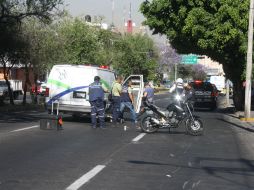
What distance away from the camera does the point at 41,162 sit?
11.2 meters

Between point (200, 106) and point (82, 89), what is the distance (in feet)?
63.0

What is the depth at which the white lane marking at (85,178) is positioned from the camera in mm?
8859

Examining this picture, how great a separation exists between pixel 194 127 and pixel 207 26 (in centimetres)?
1371

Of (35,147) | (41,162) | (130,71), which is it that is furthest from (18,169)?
(130,71)

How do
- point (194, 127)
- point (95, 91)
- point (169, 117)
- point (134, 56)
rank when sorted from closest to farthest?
point (194, 127) → point (169, 117) → point (95, 91) → point (134, 56)

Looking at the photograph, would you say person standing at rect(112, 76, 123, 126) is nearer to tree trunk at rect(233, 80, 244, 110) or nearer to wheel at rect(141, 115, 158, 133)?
wheel at rect(141, 115, 158, 133)

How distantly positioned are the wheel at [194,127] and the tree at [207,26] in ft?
41.5

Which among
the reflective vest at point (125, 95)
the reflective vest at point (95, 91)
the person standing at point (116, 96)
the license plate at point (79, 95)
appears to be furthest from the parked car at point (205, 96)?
the reflective vest at point (95, 91)

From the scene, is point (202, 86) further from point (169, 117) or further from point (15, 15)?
point (169, 117)

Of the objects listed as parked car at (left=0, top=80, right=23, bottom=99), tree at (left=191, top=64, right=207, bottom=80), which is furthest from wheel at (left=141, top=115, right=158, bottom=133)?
tree at (left=191, top=64, right=207, bottom=80)

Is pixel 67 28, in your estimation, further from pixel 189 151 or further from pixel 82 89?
pixel 189 151

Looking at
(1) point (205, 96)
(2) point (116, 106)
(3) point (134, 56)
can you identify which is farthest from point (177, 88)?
(3) point (134, 56)

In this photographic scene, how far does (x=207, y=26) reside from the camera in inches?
1222

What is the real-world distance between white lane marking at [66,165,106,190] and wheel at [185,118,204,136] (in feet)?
25.5
